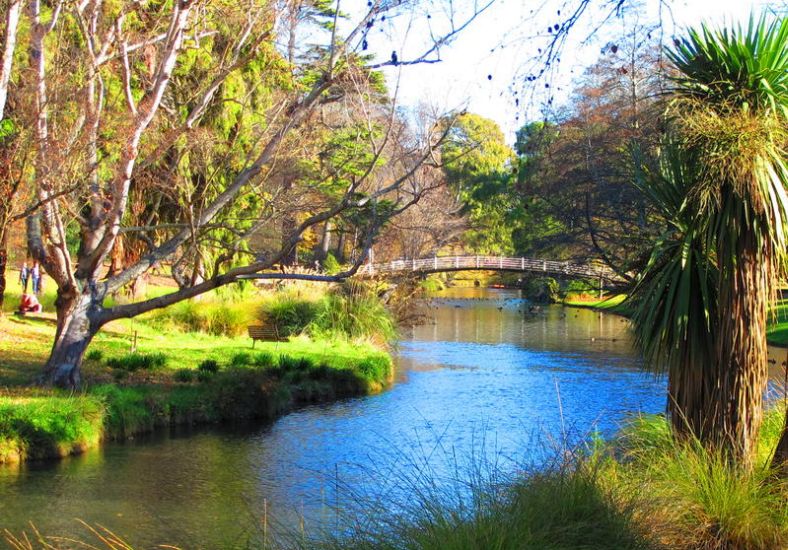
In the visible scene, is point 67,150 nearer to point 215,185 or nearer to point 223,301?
point 215,185

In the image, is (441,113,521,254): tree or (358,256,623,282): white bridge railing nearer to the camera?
(358,256,623,282): white bridge railing

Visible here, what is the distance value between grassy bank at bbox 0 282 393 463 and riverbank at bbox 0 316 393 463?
2cm

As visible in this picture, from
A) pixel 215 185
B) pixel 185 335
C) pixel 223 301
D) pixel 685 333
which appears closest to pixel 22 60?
pixel 215 185

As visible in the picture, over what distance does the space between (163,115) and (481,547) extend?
45.4ft

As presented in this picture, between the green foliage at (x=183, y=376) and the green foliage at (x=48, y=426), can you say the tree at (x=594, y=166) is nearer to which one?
the green foliage at (x=183, y=376)

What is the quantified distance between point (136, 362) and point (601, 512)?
1218 cm

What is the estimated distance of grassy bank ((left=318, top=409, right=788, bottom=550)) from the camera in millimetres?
5070

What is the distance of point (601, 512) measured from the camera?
18.7 ft

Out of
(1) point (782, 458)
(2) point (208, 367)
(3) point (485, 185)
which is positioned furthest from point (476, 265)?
(1) point (782, 458)

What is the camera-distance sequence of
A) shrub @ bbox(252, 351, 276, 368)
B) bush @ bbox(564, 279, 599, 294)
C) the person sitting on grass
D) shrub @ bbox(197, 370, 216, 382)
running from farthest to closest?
1. bush @ bbox(564, 279, 599, 294)
2. the person sitting on grass
3. shrub @ bbox(252, 351, 276, 368)
4. shrub @ bbox(197, 370, 216, 382)

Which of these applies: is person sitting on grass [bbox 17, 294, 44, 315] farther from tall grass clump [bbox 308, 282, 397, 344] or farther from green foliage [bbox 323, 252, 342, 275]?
green foliage [bbox 323, 252, 342, 275]

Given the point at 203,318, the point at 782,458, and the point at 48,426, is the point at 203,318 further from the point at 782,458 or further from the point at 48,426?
the point at 782,458

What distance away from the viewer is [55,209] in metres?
12.4

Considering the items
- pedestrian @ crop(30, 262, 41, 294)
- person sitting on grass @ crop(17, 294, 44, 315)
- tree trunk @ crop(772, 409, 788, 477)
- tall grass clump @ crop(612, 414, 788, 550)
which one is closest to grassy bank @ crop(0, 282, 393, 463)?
person sitting on grass @ crop(17, 294, 44, 315)
